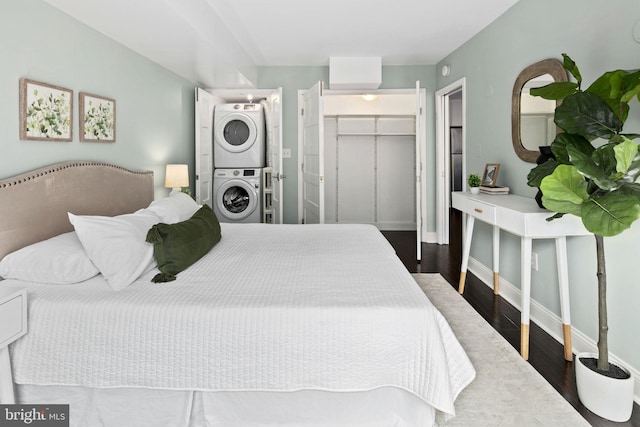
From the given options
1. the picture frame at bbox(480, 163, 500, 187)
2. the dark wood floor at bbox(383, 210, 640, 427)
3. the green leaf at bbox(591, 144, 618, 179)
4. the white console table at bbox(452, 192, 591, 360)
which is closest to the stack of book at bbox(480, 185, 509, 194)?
the picture frame at bbox(480, 163, 500, 187)

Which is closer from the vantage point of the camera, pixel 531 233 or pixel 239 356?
pixel 239 356

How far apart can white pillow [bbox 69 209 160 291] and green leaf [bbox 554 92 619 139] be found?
207cm

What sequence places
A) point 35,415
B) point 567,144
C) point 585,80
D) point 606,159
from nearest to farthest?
point 35,415 → point 606,159 → point 567,144 → point 585,80

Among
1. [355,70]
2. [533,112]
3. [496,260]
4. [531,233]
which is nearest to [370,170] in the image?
[355,70]

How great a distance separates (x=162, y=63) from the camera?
12.2ft

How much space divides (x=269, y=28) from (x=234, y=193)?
2.44 meters

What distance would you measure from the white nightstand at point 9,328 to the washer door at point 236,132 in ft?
13.5

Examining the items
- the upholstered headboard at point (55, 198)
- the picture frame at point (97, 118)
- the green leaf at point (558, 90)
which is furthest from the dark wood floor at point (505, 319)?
the picture frame at point (97, 118)

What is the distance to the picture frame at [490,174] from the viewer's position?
3288 mm

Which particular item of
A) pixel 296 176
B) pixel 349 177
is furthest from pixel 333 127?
pixel 296 176

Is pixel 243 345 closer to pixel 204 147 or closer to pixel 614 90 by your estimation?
pixel 614 90

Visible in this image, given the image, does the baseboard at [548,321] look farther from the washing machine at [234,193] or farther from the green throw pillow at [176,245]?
the washing machine at [234,193]

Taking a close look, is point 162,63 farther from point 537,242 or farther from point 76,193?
point 537,242

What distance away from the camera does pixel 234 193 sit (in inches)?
217
